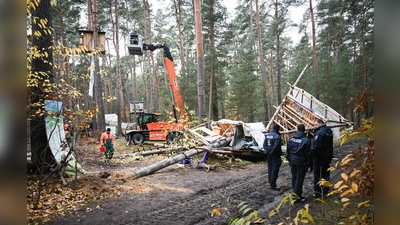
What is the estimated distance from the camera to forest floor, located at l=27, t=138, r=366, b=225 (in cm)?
466

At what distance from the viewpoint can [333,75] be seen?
1519 cm

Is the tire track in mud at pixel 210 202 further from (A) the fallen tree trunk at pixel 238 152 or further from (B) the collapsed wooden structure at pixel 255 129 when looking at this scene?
(B) the collapsed wooden structure at pixel 255 129

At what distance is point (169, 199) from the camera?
595cm

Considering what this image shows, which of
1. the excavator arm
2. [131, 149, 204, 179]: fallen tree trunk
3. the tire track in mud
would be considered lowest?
the tire track in mud

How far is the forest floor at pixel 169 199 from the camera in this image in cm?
466

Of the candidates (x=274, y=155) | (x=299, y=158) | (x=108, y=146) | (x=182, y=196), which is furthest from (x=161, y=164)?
(x=299, y=158)

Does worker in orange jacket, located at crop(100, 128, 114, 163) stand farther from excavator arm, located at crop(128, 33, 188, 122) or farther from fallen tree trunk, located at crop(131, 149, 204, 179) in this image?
excavator arm, located at crop(128, 33, 188, 122)

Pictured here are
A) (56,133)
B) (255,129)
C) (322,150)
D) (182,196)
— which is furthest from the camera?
(255,129)

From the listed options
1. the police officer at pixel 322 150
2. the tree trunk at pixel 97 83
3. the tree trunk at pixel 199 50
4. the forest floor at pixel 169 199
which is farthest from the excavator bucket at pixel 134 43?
the police officer at pixel 322 150

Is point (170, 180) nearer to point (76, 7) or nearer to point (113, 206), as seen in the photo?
point (113, 206)

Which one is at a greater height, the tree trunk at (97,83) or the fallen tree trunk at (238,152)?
the tree trunk at (97,83)

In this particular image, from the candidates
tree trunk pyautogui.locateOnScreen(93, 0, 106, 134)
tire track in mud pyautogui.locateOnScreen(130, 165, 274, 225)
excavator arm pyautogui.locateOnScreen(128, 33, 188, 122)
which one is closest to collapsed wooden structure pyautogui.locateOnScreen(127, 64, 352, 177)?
excavator arm pyautogui.locateOnScreen(128, 33, 188, 122)

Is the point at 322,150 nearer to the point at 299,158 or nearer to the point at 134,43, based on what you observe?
the point at 299,158

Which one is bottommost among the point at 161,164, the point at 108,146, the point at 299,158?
the point at 161,164
